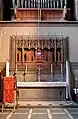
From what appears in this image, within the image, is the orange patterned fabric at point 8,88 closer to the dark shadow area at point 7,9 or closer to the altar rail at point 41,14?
the altar rail at point 41,14

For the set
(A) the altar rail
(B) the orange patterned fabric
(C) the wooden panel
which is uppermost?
(A) the altar rail

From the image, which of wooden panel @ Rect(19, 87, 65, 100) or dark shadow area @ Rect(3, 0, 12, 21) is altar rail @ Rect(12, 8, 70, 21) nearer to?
dark shadow area @ Rect(3, 0, 12, 21)

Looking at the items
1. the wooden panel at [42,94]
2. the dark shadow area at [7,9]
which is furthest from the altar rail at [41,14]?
the wooden panel at [42,94]

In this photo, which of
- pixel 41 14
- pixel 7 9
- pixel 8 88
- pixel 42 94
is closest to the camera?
pixel 8 88

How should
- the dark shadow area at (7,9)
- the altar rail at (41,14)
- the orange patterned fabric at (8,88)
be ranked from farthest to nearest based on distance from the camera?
the dark shadow area at (7,9)
the altar rail at (41,14)
the orange patterned fabric at (8,88)

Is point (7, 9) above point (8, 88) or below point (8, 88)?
above

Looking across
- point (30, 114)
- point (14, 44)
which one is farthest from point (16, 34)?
point (30, 114)

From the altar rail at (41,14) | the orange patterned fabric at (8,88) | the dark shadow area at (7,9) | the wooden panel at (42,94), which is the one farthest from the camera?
the dark shadow area at (7,9)

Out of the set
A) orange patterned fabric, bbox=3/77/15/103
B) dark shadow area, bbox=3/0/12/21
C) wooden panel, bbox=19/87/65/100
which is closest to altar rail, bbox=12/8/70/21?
dark shadow area, bbox=3/0/12/21

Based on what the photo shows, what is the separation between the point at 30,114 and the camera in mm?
11148

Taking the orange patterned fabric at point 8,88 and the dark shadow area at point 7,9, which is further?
the dark shadow area at point 7,9

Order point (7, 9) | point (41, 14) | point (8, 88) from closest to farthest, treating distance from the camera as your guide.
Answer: point (8, 88), point (41, 14), point (7, 9)

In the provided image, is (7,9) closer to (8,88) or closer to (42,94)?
(42,94)

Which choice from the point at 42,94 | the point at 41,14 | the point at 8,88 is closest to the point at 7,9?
the point at 41,14
